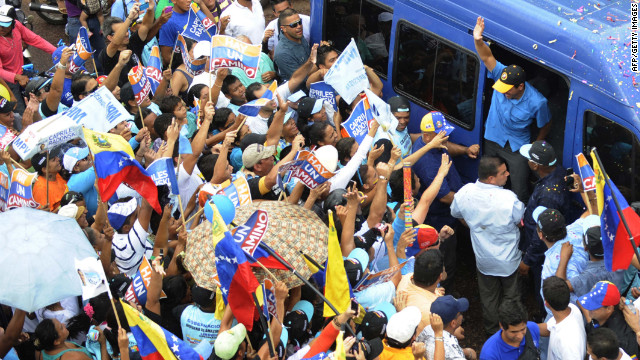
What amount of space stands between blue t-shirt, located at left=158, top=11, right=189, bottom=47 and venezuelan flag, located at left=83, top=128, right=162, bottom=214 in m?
3.50

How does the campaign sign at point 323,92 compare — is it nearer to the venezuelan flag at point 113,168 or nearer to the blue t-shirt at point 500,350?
the venezuelan flag at point 113,168

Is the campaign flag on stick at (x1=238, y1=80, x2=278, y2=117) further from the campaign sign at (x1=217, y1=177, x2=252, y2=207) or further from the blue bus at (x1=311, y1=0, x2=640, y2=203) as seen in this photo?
the campaign sign at (x1=217, y1=177, x2=252, y2=207)

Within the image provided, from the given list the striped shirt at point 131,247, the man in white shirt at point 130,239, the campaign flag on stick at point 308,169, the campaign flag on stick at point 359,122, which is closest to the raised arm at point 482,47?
the campaign flag on stick at point 359,122

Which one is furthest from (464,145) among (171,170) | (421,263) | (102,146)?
(102,146)

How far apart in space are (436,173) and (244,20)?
3.69 meters

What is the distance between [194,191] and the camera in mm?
7156

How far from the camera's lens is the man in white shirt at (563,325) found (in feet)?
17.5

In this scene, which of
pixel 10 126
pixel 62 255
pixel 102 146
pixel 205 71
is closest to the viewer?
pixel 62 255

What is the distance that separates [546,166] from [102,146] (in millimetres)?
3554

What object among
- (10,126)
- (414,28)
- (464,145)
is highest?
(414,28)

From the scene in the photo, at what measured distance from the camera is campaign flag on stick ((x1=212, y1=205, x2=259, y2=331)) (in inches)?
195

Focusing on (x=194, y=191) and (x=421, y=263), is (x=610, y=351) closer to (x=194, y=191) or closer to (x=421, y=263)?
(x=421, y=263)

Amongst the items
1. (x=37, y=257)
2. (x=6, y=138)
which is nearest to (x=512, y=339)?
(x=37, y=257)

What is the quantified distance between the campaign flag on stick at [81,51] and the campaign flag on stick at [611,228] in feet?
18.3
